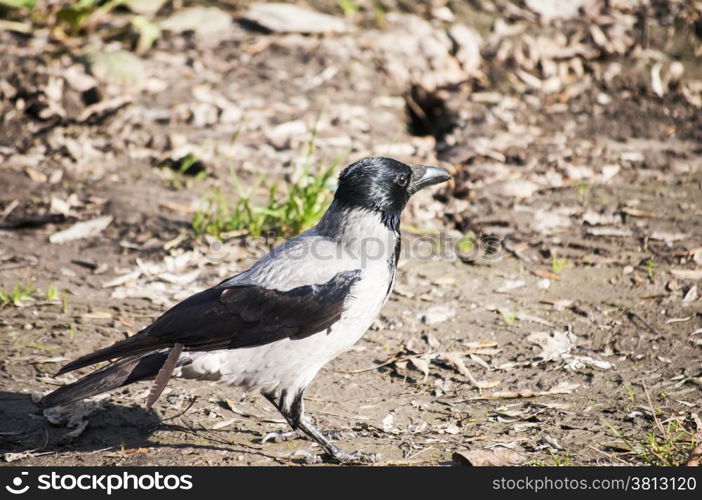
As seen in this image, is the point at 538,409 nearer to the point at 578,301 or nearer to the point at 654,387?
the point at 654,387

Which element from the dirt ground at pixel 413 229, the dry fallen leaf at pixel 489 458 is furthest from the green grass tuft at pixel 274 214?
the dry fallen leaf at pixel 489 458

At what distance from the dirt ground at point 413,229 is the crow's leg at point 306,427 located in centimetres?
14

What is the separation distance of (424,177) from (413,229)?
1966 mm

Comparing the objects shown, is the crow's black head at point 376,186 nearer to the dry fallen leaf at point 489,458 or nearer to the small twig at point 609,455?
the dry fallen leaf at point 489,458

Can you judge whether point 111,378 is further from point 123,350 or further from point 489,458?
point 489,458

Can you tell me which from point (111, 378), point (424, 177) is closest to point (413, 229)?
point (424, 177)

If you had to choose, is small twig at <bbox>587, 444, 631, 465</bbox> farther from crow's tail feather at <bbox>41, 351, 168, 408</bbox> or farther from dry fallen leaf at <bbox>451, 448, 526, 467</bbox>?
crow's tail feather at <bbox>41, 351, 168, 408</bbox>

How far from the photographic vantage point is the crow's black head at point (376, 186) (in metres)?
4.96

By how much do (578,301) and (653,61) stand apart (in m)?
4.49

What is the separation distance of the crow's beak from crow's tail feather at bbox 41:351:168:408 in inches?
71.0

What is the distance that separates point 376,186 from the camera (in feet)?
16.3

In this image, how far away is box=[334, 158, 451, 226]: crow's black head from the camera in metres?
4.96

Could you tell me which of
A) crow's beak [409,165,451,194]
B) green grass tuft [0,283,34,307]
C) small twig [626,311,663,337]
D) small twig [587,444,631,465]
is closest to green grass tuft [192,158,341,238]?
green grass tuft [0,283,34,307]
